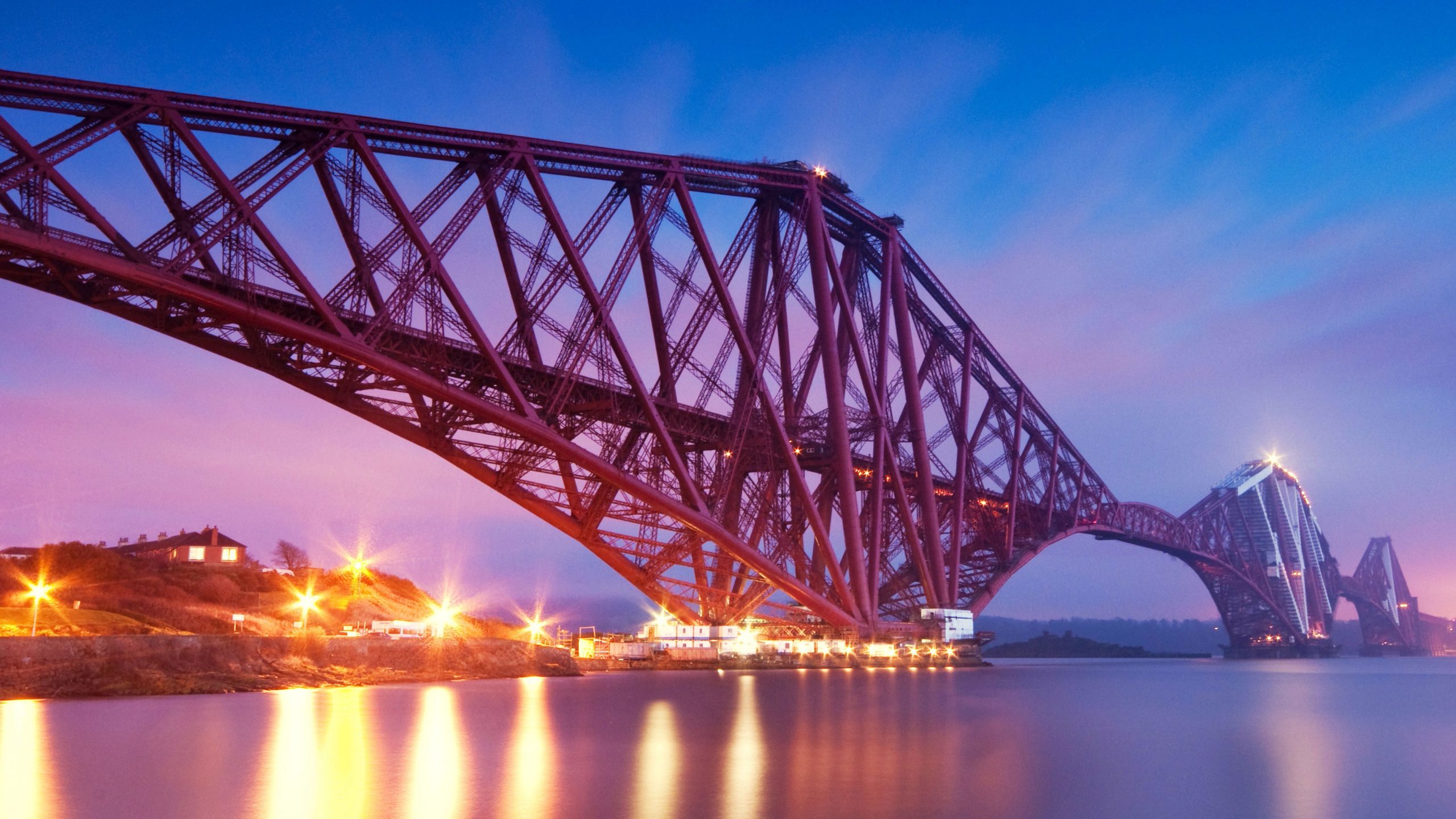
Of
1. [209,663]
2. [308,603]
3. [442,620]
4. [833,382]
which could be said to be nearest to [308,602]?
[308,603]

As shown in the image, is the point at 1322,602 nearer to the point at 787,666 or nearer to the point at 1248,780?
the point at 787,666

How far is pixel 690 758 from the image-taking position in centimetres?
1853

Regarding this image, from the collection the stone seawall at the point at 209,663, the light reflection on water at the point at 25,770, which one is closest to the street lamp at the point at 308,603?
the stone seawall at the point at 209,663

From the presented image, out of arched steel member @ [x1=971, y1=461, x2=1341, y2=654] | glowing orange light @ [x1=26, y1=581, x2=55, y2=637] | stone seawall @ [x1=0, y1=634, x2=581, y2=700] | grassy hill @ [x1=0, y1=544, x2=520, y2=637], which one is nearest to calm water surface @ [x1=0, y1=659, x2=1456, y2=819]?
stone seawall @ [x1=0, y1=634, x2=581, y2=700]

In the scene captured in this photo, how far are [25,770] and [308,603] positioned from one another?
33.8 meters

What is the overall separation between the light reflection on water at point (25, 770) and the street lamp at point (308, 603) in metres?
25.6

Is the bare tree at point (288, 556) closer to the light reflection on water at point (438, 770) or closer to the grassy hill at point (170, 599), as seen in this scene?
the grassy hill at point (170, 599)

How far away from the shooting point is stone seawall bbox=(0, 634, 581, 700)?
1103 inches

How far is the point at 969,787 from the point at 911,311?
60806 millimetres

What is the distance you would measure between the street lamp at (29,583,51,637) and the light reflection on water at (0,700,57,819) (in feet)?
36.2

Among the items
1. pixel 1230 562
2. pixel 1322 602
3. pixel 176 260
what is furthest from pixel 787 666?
pixel 1322 602

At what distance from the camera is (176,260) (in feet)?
101

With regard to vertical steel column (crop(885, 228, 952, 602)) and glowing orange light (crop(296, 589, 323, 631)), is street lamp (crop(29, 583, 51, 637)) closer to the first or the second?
glowing orange light (crop(296, 589, 323, 631))

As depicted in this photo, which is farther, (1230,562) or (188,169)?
(1230,562)
